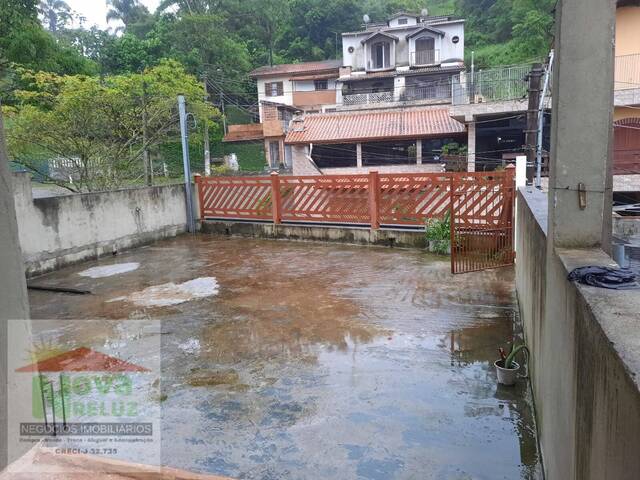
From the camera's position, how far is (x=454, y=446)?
9.10ft

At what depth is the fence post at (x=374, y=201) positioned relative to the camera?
885cm

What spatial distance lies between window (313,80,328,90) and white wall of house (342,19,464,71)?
1850 mm

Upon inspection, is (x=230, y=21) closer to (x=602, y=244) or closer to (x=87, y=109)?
(x=87, y=109)

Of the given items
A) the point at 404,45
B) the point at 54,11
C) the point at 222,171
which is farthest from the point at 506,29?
the point at 54,11

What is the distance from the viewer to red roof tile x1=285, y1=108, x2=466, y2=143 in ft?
63.0

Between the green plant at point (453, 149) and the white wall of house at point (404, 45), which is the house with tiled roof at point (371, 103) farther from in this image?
the green plant at point (453, 149)

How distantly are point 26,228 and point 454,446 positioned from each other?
704 centimetres

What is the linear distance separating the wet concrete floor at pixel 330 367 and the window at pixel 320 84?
2532cm

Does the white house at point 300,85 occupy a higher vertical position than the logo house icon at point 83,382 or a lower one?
higher

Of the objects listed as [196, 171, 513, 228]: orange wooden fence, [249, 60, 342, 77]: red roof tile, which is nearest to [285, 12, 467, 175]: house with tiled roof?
[249, 60, 342, 77]: red roof tile

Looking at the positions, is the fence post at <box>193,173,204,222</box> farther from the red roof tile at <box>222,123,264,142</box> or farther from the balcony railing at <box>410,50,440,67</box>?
the balcony railing at <box>410,50,440,67</box>

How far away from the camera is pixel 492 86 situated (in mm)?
17031

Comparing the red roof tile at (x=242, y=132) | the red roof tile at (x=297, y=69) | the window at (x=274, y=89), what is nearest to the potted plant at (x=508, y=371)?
the red roof tile at (x=242, y=132)

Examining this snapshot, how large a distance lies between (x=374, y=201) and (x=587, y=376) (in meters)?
7.53
